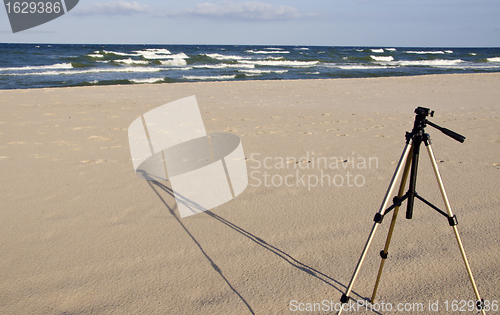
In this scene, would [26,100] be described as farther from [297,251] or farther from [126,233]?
[297,251]

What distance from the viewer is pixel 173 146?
465 centimetres

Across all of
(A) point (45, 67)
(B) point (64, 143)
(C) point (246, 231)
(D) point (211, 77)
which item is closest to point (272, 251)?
(C) point (246, 231)

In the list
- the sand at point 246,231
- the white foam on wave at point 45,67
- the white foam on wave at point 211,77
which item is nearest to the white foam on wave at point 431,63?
the white foam on wave at point 211,77

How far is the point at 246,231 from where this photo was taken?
2.56 meters

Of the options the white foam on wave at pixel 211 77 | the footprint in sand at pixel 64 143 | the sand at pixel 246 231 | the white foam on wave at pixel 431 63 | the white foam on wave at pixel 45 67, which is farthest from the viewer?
the white foam on wave at pixel 431 63

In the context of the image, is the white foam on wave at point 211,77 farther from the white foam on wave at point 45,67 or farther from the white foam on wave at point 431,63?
the white foam on wave at point 431,63

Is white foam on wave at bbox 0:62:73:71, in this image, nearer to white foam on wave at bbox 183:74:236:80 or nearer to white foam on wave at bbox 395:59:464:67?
white foam on wave at bbox 183:74:236:80

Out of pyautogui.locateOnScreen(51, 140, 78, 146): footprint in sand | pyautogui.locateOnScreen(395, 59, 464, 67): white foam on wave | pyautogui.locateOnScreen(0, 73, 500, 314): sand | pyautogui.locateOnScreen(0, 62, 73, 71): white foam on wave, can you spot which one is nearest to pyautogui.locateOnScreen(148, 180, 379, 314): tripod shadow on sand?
pyautogui.locateOnScreen(0, 73, 500, 314): sand

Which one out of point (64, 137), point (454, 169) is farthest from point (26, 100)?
point (454, 169)

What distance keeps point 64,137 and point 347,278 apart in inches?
185

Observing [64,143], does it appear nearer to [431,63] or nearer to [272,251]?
[272,251]

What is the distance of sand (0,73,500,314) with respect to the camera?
1913mm

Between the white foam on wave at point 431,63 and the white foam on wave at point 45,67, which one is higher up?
the white foam on wave at point 431,63

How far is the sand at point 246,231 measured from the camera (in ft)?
6.28
